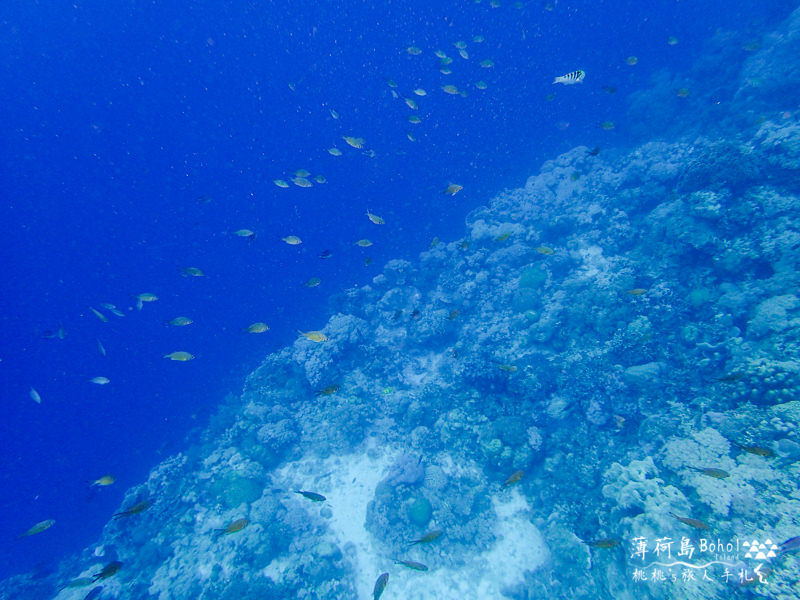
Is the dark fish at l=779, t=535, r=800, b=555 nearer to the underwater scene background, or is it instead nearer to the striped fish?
the underwater scene background

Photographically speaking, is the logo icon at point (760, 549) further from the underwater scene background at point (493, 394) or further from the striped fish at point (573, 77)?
the striped fish at point (573, 77)

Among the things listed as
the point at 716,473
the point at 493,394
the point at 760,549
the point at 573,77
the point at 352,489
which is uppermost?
the point at 573,77

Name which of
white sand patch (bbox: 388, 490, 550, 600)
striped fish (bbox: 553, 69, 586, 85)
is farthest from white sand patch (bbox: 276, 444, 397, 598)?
striped fish (bbox: 553, 69, 586, 85)

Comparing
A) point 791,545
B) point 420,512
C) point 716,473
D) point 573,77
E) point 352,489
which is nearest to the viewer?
point 791,545

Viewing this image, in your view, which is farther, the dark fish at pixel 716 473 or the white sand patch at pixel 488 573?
the white sand patch at pixel 488 573

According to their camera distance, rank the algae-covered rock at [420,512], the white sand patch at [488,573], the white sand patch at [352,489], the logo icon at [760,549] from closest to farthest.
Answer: the logo icon at [760,549]
the white sand patch at [488,573]
the algae-covered rock at [420,512]
the white sand patch at [352,489]

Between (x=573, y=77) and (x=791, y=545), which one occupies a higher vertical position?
(x=573, y=77)

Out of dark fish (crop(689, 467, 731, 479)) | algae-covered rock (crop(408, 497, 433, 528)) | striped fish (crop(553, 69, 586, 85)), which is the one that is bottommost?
dark fish (crop(689, 467, 731, 479))

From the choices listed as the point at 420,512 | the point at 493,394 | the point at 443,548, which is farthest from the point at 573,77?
the point at 443,548

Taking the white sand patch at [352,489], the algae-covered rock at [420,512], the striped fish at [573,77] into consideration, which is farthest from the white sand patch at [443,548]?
the striped fish at [573,77]

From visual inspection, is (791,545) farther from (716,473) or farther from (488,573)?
(488,573)

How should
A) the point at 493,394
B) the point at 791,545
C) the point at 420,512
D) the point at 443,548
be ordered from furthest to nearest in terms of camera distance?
the point at 493,394 → the point at 420,512 → the point at 443,548 → the point at 791,545

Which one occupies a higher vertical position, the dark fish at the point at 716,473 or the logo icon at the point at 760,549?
the dark fish at the point at 716,473

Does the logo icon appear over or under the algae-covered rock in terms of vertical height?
under
